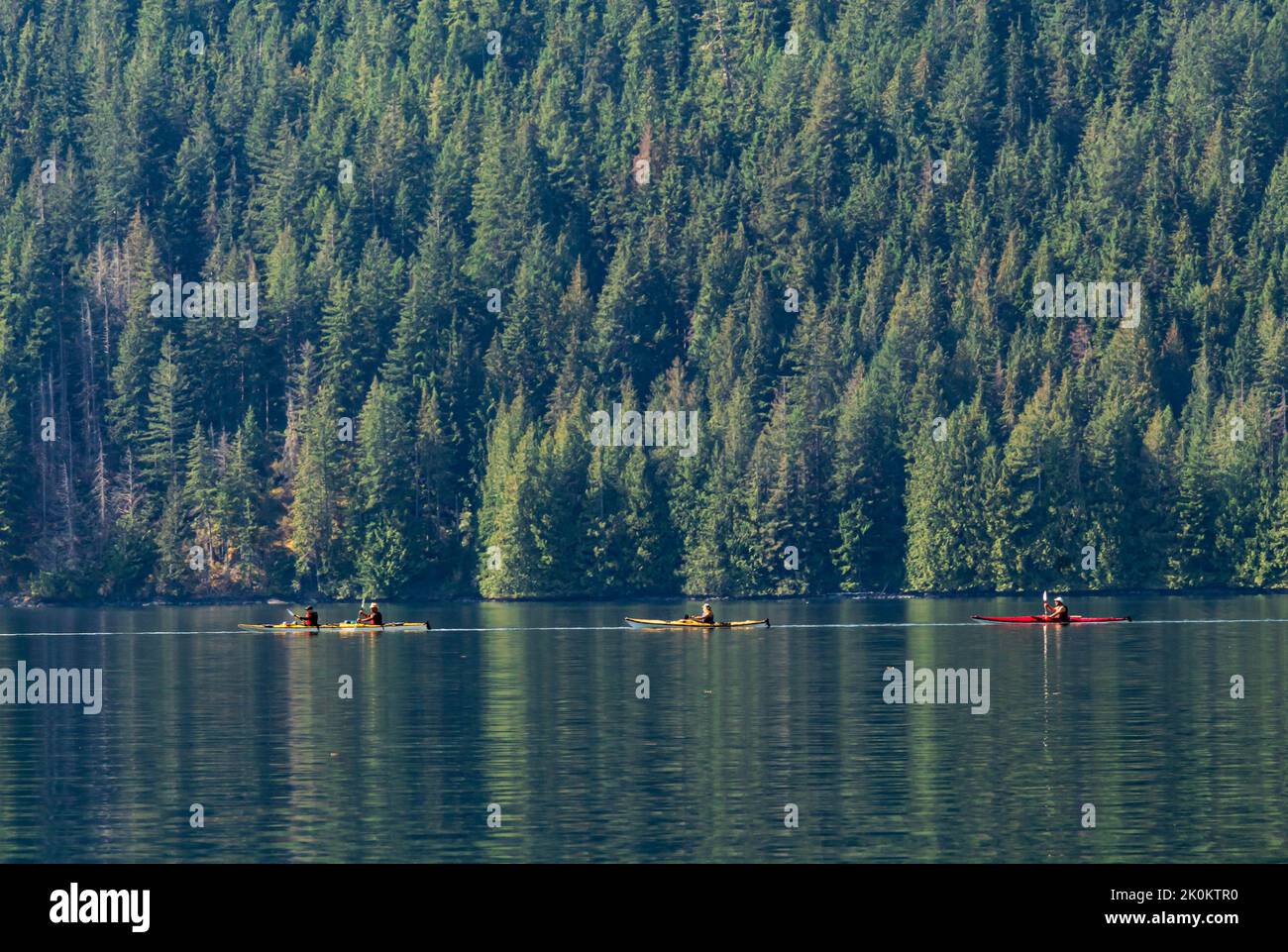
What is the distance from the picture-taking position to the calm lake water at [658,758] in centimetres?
5806

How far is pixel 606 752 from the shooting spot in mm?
74875

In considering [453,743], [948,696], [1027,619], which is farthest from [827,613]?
[453,743]

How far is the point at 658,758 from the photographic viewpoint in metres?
73.4

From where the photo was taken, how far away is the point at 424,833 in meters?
59.3

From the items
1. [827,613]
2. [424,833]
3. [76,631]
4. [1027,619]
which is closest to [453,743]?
[424,833]

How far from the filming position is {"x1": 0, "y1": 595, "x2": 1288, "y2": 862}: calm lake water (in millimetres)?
58062
